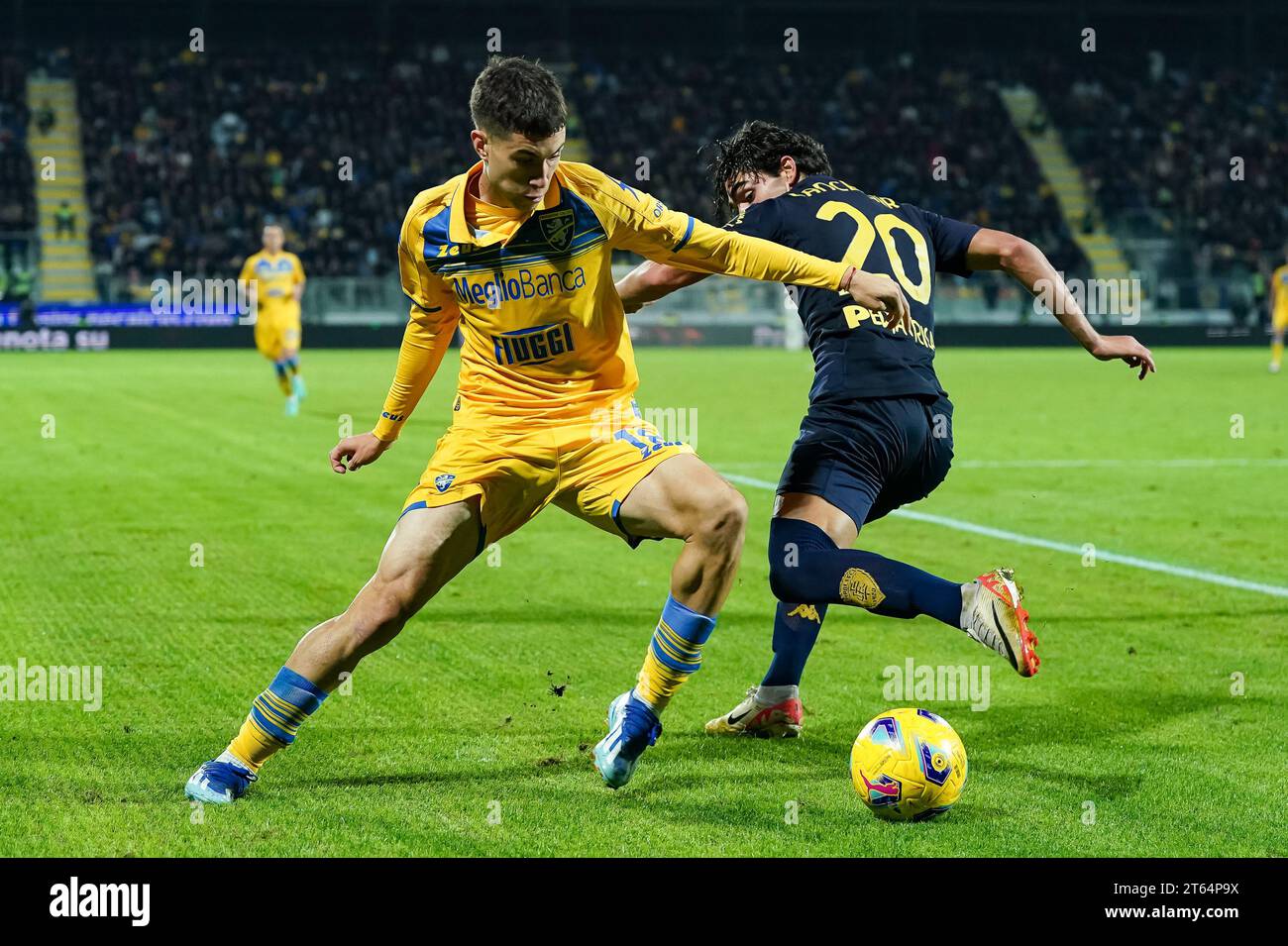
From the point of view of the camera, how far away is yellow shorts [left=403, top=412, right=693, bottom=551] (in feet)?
15.8

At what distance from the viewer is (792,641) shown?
217 inches

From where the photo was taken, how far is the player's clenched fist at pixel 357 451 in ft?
16.7

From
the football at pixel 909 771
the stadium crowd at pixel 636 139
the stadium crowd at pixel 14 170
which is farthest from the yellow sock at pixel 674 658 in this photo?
the stadium crowd at pixel 636 139

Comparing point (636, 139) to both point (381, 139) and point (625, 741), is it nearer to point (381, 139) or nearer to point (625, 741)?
point (381, 139)

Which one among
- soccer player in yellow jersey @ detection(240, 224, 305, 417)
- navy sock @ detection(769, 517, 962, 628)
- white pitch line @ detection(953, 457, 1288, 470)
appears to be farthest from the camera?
soccer player in yellow jersey @ detection(240, 224, 305, 417)

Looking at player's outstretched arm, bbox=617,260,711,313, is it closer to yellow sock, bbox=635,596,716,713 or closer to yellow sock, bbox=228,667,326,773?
yellow sock, bbox=635,596,716,713

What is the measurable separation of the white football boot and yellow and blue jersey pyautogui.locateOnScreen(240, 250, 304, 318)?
17.6 meters

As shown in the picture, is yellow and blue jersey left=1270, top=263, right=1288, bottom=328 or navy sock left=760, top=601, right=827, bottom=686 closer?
navy sock left=760, top=601, right=827, bottom=686

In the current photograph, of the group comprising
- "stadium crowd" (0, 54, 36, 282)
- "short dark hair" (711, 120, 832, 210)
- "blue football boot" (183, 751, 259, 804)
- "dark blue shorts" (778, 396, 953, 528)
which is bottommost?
"blue football boot" (183, 751, 259, 804)

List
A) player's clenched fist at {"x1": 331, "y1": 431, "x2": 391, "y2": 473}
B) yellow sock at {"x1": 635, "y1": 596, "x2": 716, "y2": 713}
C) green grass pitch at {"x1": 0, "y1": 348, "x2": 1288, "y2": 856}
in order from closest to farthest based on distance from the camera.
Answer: green grass pitch at {"x1": 0, "y1": 348, "x2": 1288, "y2": 856}
yellow sock at {"x1": 635, "y1": 596, "x2": 716, "y2": 713}
player's clenched fist at {"x1": 331, "y1": 431, "x2": 391, "y2": 473}

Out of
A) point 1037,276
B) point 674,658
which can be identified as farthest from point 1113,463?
point 674,658

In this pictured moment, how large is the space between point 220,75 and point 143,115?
241cm

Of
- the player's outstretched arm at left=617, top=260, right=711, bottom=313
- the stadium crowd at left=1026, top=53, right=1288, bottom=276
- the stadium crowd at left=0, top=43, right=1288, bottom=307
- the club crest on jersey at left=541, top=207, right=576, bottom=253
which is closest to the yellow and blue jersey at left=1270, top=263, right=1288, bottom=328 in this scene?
the stadium crowd at left=0, top=43, right=1288, bottom=307
